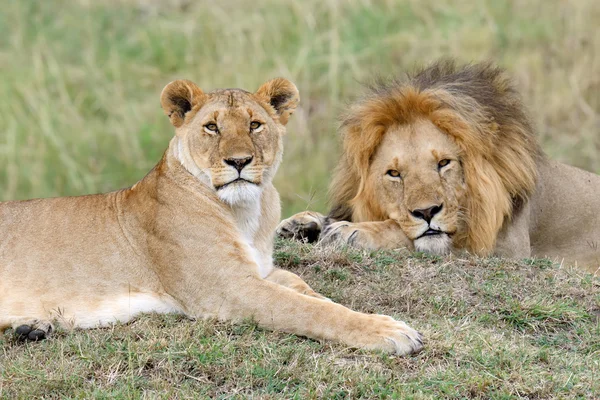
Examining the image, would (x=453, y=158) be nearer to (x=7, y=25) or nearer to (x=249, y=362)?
(x=249, y=362)

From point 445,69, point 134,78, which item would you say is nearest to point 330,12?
point 134,78

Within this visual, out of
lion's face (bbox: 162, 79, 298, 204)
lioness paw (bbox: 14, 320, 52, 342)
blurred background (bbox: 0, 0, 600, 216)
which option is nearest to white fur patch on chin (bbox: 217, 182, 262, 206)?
lion's face (bbox: 162, 79, 298, 204)

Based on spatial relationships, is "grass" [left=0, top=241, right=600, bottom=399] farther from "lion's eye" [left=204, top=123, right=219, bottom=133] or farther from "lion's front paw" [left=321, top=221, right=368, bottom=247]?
"lion's eye" [left=204, top=123, right=219, bottom=133]

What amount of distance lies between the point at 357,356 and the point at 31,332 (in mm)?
1396

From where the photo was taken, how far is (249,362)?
4.22 m

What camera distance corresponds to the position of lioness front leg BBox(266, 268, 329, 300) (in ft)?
16.3

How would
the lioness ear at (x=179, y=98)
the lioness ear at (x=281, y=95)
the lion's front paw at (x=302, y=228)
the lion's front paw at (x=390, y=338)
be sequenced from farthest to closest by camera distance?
the lion's front paw at (x=302, y=228) → the lioness ear at (x=281, y=95) → the lioness ear at (x=179, y=98) → the lion's front paw at (x=390, y=338)

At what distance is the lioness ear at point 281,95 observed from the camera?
16.7 feet

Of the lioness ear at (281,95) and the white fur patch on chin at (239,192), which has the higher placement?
the lioness ear at (281,95)

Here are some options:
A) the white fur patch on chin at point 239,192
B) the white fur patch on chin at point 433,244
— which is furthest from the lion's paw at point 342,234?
the white fur patch on chin at point 239,192

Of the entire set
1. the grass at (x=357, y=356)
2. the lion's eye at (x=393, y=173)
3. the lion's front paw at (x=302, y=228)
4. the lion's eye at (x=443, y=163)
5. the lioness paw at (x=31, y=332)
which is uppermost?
the lion's eye at (x=443, y=163)

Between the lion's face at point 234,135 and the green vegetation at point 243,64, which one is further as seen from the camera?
the green vegetation at point 243,64

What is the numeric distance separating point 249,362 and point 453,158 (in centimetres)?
213

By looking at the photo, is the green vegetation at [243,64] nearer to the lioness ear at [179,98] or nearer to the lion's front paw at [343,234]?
the lion's front paw at [343,234]
